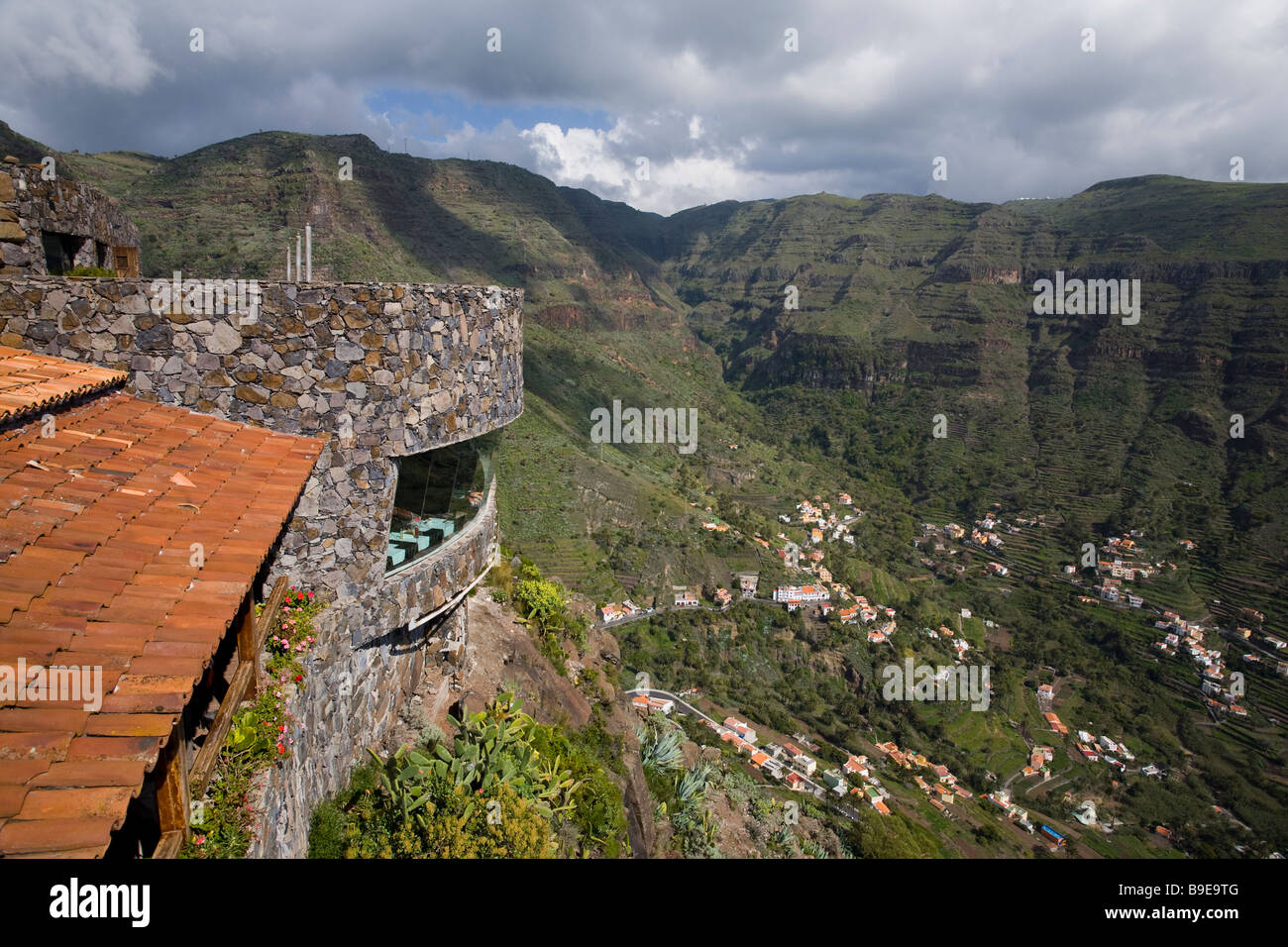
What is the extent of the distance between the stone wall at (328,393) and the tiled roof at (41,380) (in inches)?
12.8

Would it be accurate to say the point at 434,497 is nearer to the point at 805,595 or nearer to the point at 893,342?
the point at 805,595

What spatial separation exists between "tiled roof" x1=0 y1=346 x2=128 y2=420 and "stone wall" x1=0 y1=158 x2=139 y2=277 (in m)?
1.21

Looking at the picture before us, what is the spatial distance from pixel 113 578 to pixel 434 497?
3978 millimetres

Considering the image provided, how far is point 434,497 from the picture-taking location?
283 inches

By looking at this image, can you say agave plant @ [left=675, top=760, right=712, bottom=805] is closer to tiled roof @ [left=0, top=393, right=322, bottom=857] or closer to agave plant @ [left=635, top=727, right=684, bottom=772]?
agave plant @ [left=635, top=727, right=684, bottom=772]

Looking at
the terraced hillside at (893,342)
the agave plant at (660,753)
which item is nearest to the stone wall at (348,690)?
the agave plant at (660,753)

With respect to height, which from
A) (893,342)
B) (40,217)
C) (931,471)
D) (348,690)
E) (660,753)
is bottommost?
(660,753)

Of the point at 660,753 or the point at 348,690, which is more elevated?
the point at 348,690

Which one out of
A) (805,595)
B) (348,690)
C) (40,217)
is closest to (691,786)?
(348,690)

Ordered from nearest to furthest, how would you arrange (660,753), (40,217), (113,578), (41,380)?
(113,578) → (41,380) → (40,217) → (660,753)

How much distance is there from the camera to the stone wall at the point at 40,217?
5.84 metres

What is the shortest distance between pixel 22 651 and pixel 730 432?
9104 cm

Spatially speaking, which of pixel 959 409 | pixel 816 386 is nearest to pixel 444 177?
pixel 816 386

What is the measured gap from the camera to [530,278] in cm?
8800
